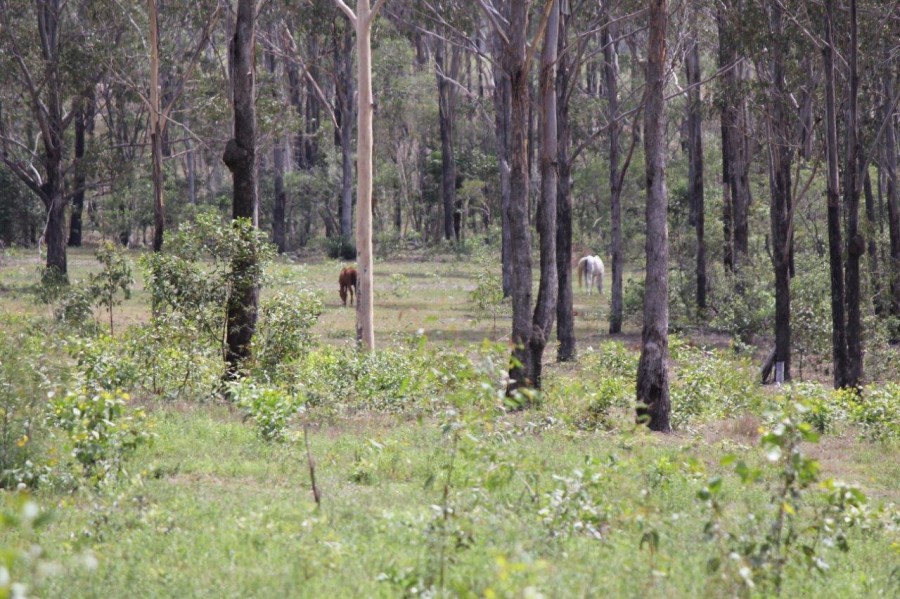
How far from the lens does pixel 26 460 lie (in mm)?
8422

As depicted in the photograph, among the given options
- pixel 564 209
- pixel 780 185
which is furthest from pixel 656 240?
pixel 564 209

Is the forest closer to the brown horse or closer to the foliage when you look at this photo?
the foliage

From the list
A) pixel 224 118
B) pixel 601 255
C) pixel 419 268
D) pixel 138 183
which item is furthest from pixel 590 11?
pixel 138 183

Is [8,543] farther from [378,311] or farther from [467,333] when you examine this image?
[378,311]

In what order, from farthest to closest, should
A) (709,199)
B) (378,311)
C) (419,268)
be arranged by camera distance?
(419,268) → (709,199) → (378,311)

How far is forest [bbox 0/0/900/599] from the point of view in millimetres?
6586

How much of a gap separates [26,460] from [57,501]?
0.59 metres

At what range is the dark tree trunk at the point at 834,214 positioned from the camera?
18.3 metres

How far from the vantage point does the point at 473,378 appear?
304 inches

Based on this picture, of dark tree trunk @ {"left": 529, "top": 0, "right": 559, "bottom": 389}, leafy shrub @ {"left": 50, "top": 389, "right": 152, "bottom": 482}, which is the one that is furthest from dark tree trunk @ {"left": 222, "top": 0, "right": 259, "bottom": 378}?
leafy shrub @ {"left": 50, "top": 389, "right": 152, "bottom": 482}

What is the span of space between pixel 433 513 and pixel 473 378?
109 centimetres

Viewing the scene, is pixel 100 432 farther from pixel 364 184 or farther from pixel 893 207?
pixel 893 207

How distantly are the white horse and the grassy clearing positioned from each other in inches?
1147

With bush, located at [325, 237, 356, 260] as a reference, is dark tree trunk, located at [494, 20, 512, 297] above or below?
above
